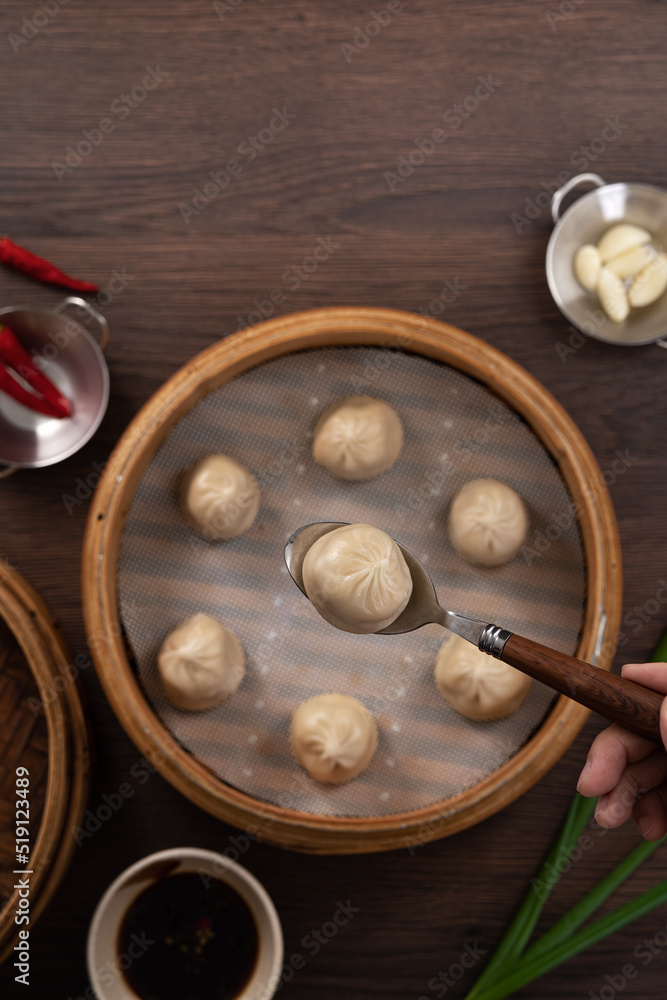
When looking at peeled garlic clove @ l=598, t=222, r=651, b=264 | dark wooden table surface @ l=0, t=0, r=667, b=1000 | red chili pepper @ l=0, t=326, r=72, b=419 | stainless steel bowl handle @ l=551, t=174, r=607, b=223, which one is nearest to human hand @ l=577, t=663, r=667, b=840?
dark wooden table surface @ l=0, t=0, r=667, b=1000

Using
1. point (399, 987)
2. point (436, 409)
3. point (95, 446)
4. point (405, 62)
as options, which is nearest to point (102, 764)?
point (95, 446)

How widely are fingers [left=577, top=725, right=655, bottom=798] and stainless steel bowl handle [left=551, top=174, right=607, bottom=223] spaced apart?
122 cm

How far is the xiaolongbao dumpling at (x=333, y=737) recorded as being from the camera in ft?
5.00

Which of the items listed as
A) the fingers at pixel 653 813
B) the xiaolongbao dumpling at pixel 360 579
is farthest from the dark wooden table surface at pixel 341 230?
the xiaolongbao dumpling at pixel 360 579

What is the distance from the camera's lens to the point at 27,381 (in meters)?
1.71

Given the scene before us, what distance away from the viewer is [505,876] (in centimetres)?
173

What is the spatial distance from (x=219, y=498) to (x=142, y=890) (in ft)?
2.76

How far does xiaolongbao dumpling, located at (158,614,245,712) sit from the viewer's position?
1.52 meters

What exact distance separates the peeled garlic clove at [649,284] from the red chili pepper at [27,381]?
1.36 m

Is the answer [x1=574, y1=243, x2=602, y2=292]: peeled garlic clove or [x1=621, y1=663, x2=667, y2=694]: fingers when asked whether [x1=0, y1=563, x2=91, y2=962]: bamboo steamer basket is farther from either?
[x1=574, y1=243, x2=602, y2=292]: peeled garlic clove

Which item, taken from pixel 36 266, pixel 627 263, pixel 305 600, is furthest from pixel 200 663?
Answer: pixel 627 263

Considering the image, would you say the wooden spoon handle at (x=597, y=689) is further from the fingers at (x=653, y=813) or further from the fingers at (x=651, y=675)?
the fingers at (x=653, y=813)

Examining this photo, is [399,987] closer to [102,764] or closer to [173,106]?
[102,764]

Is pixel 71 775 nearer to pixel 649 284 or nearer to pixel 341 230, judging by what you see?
pixel 341 230
